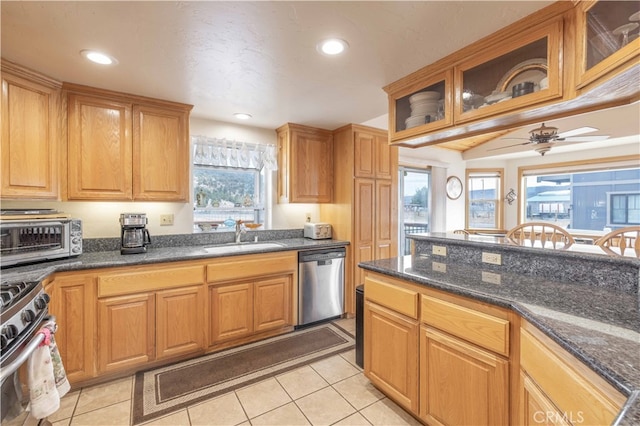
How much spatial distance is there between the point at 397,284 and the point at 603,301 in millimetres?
944

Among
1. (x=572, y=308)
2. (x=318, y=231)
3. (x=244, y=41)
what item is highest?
(x=244, y=41)

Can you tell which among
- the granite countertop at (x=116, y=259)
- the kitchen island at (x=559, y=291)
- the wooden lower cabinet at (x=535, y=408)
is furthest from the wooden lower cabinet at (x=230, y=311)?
the wooden lower cabinet at (x=535, y=408)

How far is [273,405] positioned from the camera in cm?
192

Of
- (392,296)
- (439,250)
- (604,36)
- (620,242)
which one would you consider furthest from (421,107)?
(620,242)

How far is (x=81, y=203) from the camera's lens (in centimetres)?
254

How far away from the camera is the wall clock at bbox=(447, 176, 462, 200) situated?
5465 mm

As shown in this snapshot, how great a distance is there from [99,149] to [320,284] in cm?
243

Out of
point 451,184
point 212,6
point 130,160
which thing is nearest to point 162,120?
point 130,160

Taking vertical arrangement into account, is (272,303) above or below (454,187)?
below

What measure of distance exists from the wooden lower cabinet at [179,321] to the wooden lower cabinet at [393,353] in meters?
1.48

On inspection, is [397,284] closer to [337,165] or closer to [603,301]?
[603,301]

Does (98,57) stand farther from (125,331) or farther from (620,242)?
(620,242)

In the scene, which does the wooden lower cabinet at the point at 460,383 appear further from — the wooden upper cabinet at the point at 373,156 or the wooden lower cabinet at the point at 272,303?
the wooden upper cabinet at the point at 373,156

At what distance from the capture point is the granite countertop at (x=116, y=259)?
1.77m
